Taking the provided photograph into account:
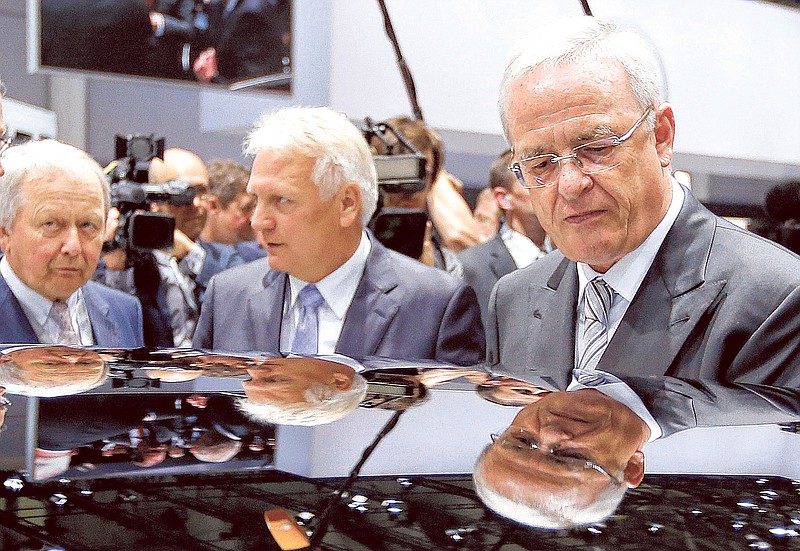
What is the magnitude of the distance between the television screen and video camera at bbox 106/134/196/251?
1.25m

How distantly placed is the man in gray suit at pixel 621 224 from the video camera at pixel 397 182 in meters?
0.91

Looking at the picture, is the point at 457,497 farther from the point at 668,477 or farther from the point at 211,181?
the point at 211,181

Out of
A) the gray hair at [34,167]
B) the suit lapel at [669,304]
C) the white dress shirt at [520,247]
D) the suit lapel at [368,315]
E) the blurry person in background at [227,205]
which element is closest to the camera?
the suit lapel at [669,304]

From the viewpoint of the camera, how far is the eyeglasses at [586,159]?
5.90 ft

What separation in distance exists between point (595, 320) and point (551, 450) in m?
1.19

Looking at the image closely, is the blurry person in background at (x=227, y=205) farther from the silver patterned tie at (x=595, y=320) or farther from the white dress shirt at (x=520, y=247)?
the silver patterned tie at (x=595, y=320)

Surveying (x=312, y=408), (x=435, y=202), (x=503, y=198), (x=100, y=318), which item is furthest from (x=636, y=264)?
(x=435, y=202)

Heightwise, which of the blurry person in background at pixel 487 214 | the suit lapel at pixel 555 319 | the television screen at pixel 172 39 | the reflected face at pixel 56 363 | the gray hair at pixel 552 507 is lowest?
the blurry person in background at pixel 487 214

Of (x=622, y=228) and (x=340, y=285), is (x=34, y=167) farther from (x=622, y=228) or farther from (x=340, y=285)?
(x=622, y=228)

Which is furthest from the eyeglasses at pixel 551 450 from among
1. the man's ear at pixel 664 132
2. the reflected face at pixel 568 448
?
the man's ear at pixel 664 132

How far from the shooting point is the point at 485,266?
11.9 ft

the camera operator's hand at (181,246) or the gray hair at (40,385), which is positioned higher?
the gray hair at (40,385)

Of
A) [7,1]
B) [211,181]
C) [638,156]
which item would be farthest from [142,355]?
[7,1]

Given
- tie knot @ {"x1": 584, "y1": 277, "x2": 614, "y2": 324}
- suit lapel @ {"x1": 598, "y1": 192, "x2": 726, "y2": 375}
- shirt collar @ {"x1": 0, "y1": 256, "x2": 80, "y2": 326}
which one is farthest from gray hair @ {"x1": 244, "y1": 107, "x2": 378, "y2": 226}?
suit lapel @ {"x1": 598, "y1": 192, "x2": 726, "y2": 375}
